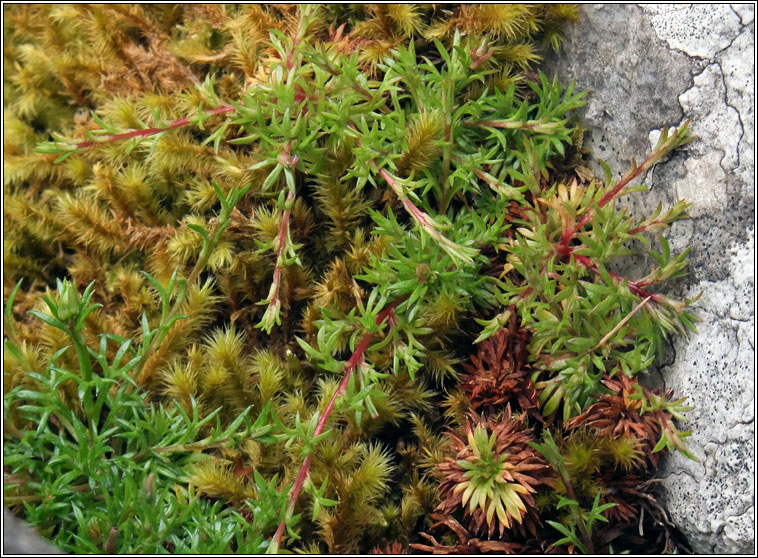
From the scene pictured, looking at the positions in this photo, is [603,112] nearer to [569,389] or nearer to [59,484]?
[569,389]

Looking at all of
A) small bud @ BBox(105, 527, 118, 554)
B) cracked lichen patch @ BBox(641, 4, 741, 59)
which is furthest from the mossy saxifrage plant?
cracked lichen patch @ BBox(641, 4, 741, 59)

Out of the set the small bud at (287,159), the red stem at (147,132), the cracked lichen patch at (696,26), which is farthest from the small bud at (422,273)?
the cracked lichen patch at (696,26)

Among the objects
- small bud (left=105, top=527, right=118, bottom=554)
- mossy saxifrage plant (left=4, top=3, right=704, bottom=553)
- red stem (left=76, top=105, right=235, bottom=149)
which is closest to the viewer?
small bud (left=105, top=527, right=118, bottom=554)

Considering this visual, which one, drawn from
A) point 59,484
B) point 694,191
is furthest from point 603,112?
point 59,484

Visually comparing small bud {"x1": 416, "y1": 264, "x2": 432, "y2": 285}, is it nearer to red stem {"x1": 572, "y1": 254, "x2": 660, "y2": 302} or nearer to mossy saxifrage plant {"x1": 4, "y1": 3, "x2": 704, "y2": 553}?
mossy saxifrage plant {"x1": 4, "y1": 3, "x2": 704, "y2": 553}

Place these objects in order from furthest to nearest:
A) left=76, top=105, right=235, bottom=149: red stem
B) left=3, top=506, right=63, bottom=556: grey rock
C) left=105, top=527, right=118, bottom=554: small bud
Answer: left=76, top=105, right=235, bottom=149: red stem → left=105, top=527, right=118, bottom=554: small bud → left=3, top=506, right=63, bottom=556: grey rock

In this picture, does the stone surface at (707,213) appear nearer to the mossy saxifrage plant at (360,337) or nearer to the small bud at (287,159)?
the mossy saxifrage plant at (360,337)
